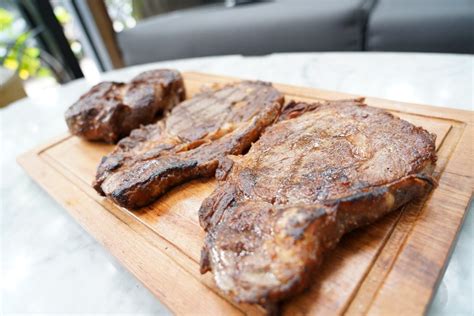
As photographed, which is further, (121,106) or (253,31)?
(253,31)

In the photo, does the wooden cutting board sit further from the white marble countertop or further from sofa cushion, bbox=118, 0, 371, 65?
sofa cushion, bbox=118, 0, 371, 65

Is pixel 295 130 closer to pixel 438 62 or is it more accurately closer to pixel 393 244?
pixel 393 244

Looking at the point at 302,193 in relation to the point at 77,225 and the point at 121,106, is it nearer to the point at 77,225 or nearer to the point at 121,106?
the point at 77,225

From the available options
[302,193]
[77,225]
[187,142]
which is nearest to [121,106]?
[187,142]

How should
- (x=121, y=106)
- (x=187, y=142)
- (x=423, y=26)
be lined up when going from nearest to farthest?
1. (x=187, y=142)
2. (x=121, y=106)
3. (x=423, y=26)

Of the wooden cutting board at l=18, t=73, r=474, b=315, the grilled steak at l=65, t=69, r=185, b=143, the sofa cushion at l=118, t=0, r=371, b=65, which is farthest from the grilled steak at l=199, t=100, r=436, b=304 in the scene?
the sofa cushion at l=118, t=0, r=371, b=65

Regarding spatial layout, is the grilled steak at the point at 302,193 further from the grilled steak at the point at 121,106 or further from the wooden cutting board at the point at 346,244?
the grilled steak at the point at 121,106

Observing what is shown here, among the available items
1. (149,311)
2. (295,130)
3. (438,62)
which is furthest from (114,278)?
(438,62)
